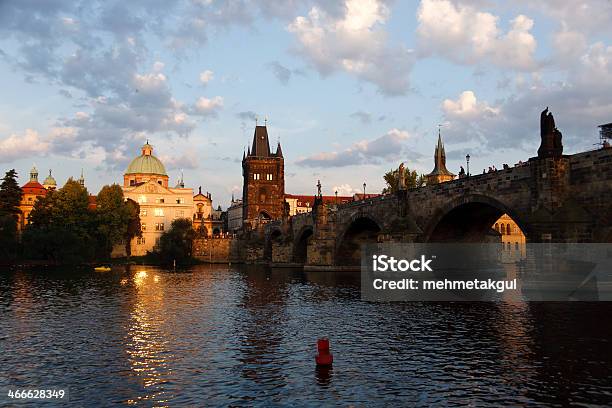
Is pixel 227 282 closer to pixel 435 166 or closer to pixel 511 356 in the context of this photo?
pixel 511 356

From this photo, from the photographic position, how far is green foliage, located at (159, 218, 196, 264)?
110m

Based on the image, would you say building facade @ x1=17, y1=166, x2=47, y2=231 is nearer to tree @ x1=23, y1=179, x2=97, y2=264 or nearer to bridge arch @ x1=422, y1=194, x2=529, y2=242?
tree @ x1=23, y1=179, x2=97, y2=264

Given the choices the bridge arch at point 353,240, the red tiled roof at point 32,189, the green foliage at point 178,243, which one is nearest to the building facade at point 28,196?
the red tiled roof at point 32,189

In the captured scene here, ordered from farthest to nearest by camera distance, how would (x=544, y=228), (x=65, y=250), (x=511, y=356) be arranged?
1. (x=65, y=250)
2. (x=544, y=228)
3. (x=511, y=356)

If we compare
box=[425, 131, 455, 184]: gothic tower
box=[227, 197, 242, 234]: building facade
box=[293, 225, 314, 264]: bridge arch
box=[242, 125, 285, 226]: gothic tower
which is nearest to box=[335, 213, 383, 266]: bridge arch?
box=[293, 225, 314, 264]: bridge arch

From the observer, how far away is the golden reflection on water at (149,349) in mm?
18062

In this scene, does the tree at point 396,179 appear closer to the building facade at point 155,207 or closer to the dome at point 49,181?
the building facade at point 155,207

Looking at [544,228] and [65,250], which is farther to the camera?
[65,250]

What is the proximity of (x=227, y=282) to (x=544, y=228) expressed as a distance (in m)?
37.7

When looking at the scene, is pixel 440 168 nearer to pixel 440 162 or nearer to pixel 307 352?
pixel 440 162

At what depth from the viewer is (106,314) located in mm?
35844

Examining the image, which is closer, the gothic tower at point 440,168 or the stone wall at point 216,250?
the stone wall at point 216,250

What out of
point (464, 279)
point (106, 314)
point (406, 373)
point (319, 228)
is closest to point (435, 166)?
point (319, 228)

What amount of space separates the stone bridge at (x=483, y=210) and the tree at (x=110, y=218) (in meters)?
39.6
